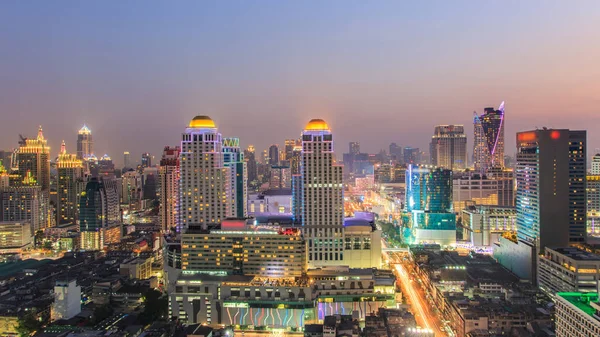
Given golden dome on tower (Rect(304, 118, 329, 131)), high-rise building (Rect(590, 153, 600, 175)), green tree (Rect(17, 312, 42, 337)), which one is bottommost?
green tree (Rect(17, 312, 42, 337))

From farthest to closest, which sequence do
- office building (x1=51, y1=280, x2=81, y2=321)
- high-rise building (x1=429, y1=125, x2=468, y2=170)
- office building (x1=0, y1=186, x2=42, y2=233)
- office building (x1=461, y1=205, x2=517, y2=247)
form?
high-rise building (x1=429, y1=125, x2=468, y2=170)
office building (x1=0, y1=186, x2=42, y2=233)
office building (x1=461, y1=205, x2=517, y2=247)
office building (x1=51, y1=280, x2=81, y2=321)

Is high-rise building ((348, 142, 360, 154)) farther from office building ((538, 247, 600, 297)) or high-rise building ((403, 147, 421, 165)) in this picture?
office building ((538, 247, 600, 297))

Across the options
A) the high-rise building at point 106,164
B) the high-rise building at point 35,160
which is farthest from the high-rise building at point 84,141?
the high-rise building at point 35,160

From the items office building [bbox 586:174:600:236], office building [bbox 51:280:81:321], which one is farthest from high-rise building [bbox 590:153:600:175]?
office building [bbox 51:280:81:321]

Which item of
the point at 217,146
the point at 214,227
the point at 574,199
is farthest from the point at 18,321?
the point at 574,199

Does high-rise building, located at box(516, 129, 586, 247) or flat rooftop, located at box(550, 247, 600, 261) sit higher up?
high-rise building, located at box(516, 129, 586, 247)

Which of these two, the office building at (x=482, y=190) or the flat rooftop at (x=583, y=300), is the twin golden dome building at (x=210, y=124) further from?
the office building at (x=482, y=190)

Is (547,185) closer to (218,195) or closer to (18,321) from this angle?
(218,195)
